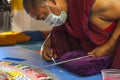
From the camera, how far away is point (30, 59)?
60.0 inches

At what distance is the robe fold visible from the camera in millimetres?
1241

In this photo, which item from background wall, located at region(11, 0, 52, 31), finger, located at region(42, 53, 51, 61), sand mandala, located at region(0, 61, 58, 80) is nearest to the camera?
sand mandala, located at region(0, 61, 58, 80)

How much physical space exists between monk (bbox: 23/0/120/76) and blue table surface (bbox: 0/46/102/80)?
0.03 m

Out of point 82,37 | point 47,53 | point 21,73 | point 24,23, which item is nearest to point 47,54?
point 47,53

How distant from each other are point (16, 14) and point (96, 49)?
123 cm

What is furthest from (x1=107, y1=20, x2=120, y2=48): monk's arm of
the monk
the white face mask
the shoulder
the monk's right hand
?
the monk's right hand

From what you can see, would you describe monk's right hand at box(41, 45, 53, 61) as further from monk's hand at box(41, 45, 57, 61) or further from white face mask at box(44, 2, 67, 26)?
white face mask at box(44, 2, 67, 26)

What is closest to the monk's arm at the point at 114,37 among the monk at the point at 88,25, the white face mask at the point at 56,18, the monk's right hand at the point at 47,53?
the monk at the point at 88,25

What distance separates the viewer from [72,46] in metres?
1.51

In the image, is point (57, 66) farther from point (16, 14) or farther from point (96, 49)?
point (16, 14)

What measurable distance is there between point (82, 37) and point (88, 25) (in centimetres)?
7

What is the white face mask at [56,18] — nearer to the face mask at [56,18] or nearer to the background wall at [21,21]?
the face mask at [56,18]

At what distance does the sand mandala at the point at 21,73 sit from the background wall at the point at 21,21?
3.55 ft

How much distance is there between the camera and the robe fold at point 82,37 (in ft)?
4.07
